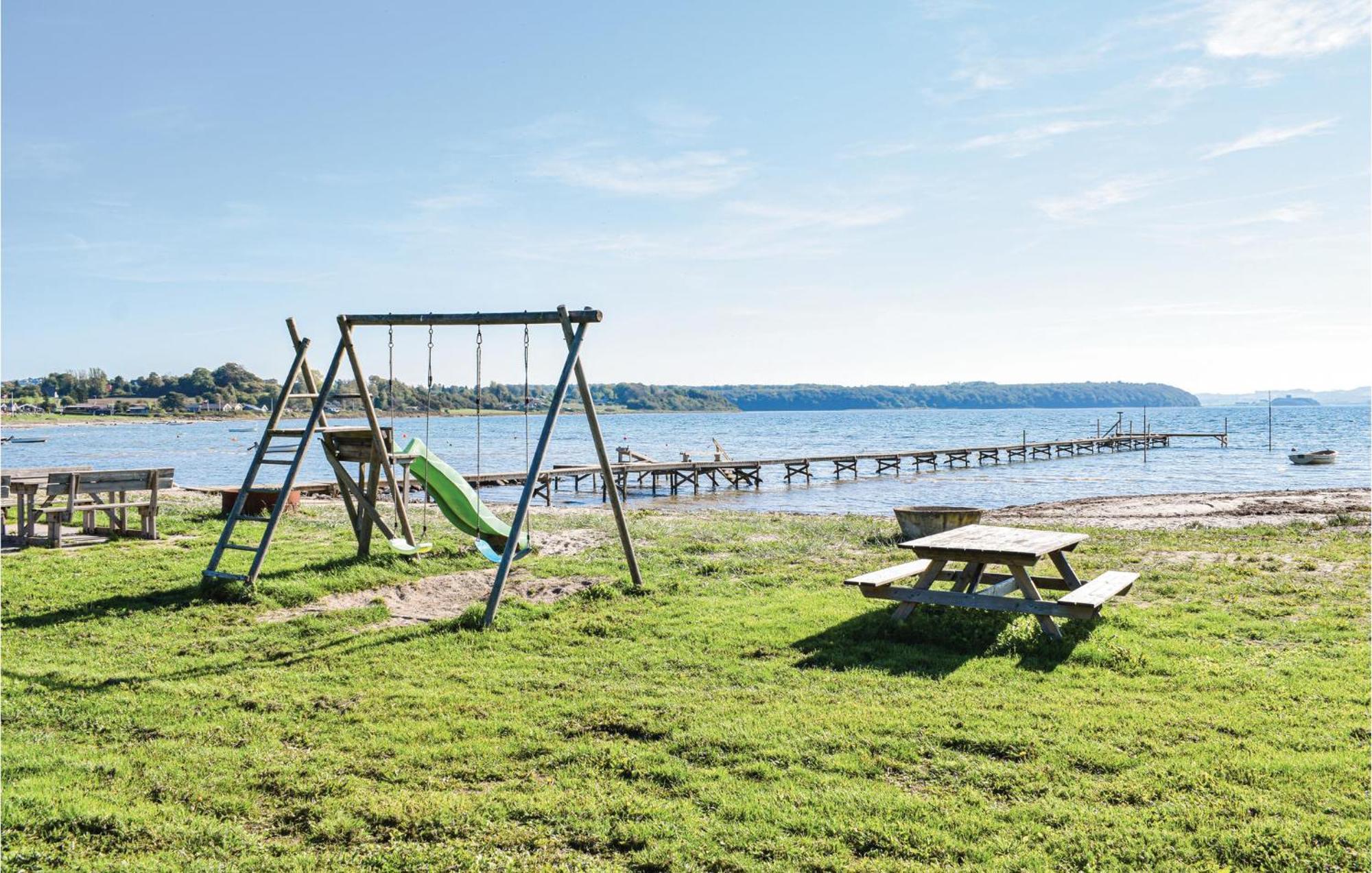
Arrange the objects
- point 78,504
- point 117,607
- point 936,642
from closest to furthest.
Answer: point 936,642 < point 117,607 < point 78,504

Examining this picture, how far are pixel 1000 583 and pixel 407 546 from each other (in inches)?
264

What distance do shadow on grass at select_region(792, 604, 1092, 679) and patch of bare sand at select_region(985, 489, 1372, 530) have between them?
39.5ft

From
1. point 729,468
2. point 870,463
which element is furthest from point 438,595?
point 870,463

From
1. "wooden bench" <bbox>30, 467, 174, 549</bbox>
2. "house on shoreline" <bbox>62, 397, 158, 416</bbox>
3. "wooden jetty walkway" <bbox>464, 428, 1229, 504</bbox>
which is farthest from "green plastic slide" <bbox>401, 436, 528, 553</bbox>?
"house on shoreline" <bbox>62, 397, 158, 416</bbox>

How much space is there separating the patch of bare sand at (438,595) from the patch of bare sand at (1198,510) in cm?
1313

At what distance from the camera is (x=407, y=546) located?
10.6 metres

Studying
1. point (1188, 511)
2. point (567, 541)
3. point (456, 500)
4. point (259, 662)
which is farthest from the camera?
point (1188, 511)

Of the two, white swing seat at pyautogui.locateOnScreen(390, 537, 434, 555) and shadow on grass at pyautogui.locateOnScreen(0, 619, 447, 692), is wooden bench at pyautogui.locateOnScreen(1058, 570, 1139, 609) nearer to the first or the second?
shadow on grass at pyautogui.locateOnScreen(0, 619, 447, 692)

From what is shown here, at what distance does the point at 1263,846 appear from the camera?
4.02 meters

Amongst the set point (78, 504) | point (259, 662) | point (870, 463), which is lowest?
point (870, 463)

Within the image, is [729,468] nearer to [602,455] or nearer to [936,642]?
[602,455]

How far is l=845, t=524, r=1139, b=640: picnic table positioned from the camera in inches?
294

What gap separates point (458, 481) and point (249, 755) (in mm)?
5988

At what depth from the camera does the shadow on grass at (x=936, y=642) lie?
23.1 feet
